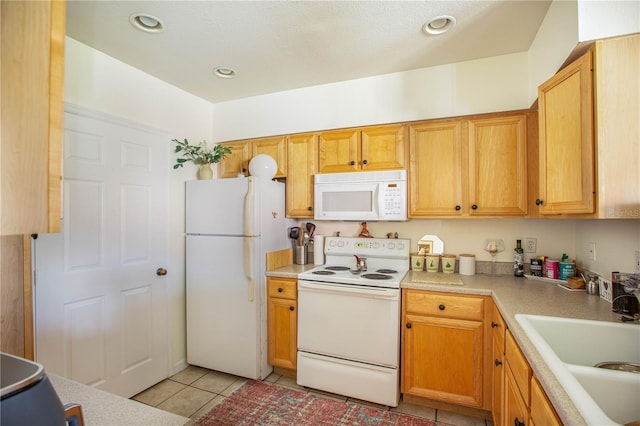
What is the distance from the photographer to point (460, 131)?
2352mm

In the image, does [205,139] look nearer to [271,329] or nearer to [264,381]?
[271,329]

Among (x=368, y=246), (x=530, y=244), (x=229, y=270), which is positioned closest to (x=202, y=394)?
(x=229, y=270)

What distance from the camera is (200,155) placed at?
2898 millimetres

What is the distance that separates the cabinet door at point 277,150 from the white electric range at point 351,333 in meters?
1.00

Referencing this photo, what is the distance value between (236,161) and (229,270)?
1.13 metres

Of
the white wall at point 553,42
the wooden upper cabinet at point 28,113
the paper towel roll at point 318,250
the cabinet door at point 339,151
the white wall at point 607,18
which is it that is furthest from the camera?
the paper towel roll at point 318,250

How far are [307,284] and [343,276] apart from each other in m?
0.29

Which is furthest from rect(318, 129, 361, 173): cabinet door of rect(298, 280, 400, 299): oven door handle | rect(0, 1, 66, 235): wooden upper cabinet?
rect(0, 1, 66, 235): wooden upper cabinet

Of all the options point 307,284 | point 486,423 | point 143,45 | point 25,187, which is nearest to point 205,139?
point 143,45

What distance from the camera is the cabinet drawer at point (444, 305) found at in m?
2.03

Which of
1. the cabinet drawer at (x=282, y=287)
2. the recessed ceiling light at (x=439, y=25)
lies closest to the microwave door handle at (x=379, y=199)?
the cabinet drawer at (x=282, y=287)

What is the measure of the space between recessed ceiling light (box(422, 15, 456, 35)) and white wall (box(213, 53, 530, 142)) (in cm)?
51

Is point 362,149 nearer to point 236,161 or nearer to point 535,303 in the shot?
point 236,161

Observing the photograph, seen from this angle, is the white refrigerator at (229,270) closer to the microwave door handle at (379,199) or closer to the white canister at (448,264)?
the microwave door handle at (379,199)
